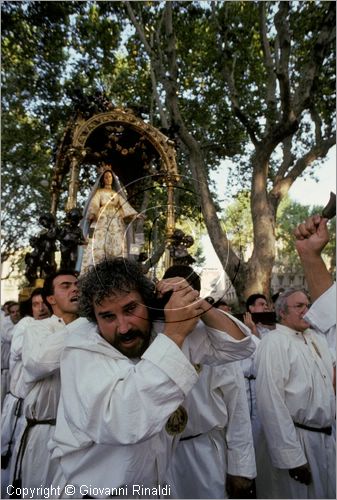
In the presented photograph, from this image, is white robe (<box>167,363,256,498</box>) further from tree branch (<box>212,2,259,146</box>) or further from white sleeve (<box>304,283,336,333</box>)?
tree branch (<box>212,2,259,146</box>)

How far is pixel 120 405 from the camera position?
1.59m

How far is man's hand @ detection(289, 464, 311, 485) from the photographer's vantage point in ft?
10.6

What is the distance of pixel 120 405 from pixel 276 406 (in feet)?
7.21

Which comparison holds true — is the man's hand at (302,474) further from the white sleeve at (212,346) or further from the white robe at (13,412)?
the white robe at (13,412)

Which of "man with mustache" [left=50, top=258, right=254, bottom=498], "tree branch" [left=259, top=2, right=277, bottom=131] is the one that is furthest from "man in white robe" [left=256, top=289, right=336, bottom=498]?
"tree branch" [left=259, top=2, right=277, bottom=131]

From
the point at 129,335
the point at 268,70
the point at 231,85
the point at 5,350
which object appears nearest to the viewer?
the point at 129,335

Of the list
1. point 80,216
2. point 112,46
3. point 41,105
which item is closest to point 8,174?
point 41,105

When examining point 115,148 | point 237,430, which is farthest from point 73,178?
point 237,430

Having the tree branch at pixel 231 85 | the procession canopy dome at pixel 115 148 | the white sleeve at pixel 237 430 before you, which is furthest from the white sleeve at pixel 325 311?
the tree branch at pixel 231 85

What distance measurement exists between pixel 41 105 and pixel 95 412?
1424 centimetres

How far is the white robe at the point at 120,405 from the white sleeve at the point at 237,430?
849 millimetres

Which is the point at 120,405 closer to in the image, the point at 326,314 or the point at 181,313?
the point at 181,313

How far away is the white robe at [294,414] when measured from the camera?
3309mm

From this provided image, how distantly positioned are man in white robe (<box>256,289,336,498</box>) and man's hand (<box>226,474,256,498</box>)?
0.62 metres
